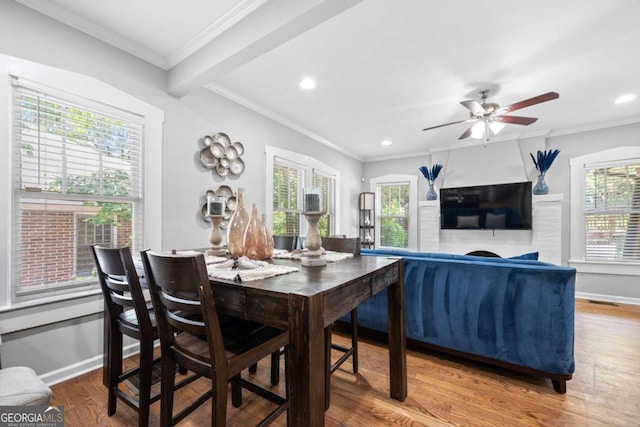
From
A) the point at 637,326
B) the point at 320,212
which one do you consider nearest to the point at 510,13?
the point at 320,212

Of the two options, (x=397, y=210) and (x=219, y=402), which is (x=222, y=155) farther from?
(x=397, y=210)

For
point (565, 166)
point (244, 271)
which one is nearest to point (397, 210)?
Result: point (565, 166)

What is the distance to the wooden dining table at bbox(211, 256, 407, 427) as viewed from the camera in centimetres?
92

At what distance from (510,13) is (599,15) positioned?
66 centimetres

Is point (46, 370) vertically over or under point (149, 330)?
under

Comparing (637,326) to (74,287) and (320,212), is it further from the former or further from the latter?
(74,287)

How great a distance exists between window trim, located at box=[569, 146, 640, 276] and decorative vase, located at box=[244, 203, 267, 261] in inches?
201

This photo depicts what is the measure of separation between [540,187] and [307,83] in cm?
418

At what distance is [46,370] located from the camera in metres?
1.92

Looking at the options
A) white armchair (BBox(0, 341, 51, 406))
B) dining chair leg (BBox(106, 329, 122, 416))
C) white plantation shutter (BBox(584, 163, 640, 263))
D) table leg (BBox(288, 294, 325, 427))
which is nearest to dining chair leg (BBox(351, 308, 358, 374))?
table leg (BBox(288, 294, 325, 427))

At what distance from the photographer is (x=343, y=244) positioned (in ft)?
7.15

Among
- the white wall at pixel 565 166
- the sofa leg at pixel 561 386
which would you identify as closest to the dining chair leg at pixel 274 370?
the sofa leg at pixel 561 386

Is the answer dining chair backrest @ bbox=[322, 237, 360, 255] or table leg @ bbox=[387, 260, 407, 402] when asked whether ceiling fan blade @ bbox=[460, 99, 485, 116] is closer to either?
dining chair backrest @ bbox=[322, 237, 360, 255]
